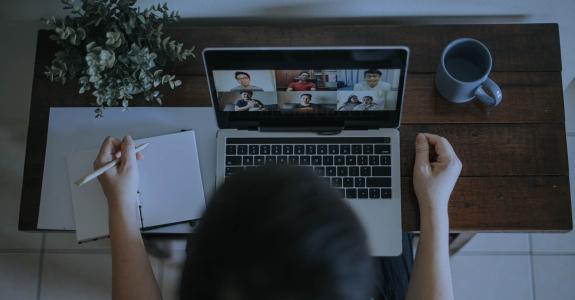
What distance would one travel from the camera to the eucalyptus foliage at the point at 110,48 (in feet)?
2.75

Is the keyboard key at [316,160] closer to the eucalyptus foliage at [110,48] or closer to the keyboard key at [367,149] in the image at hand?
the keyboard key at [367,149]

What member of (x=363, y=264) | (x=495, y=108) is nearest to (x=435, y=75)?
(x=495, y=108)

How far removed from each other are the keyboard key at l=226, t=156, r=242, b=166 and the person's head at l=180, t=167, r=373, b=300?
0.45 meters

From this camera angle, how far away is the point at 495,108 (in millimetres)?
973

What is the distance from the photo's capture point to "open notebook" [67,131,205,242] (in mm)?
933

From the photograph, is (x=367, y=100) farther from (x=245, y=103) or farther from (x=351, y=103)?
(x=245, y=103)

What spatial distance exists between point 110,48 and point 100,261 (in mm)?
953

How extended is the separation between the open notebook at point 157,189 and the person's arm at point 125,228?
0.12 ft

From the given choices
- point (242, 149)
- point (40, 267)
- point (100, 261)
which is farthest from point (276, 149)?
point (40, 267)

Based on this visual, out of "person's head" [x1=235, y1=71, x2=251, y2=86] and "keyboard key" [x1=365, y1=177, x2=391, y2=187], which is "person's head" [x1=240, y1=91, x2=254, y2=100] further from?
"keyboard key" [x1=365, y1=177, x2=391, y2=187]

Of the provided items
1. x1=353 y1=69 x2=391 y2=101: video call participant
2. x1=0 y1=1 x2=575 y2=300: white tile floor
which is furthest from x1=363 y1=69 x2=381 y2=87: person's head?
x1=0 y1=1 x2=575 y2=300: white tile floor

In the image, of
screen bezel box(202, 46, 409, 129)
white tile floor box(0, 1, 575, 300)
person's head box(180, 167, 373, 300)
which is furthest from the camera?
white tile floor box(0, 1, 575, 300)

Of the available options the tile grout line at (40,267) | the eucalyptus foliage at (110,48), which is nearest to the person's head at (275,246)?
the eucalyptus foliage at (110,48)

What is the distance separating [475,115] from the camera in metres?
0.97
